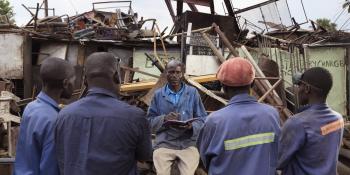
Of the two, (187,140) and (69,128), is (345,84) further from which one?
(69,128)

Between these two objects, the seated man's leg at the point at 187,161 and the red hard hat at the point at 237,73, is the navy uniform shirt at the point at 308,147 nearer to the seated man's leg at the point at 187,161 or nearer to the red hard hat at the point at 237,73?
the red hard hat at the point at 237,73

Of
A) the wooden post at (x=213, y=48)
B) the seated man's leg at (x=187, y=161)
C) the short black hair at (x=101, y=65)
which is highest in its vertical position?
the wooden post at (x=213, y=48)

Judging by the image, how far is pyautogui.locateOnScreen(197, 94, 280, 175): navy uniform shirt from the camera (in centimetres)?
286

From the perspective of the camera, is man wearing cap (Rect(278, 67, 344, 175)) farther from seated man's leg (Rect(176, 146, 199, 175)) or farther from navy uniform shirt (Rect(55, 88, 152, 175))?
seated man's leg (Rect(176, 146, 199, 175))

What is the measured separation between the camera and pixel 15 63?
1165 centimetres

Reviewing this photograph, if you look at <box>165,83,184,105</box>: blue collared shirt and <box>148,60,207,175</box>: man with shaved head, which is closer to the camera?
<box>148,60,207,175</box>: man with shaved head

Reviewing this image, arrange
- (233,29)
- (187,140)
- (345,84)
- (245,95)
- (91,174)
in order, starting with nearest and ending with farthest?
(91,174) < (245,95) < (187,140) < (345,84) < (233,29)

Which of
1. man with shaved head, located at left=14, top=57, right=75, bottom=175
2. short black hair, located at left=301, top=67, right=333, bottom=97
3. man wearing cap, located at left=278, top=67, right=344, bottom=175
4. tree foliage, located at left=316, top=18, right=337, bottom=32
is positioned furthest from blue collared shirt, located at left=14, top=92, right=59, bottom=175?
tree foliage, located at left=316, top=18, right=337, bottom=32

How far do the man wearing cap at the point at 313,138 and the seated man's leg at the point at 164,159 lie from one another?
2289 mm

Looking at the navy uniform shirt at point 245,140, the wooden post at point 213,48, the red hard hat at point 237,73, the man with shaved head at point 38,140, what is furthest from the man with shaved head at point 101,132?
the wooden post at point 213,48

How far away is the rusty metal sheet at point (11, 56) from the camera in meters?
11.6

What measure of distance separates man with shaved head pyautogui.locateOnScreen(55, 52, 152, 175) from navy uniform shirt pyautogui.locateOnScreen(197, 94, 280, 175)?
17.9 inches

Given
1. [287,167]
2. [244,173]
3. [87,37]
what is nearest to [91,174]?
[244,173]

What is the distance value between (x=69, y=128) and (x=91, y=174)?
30 centimetres
